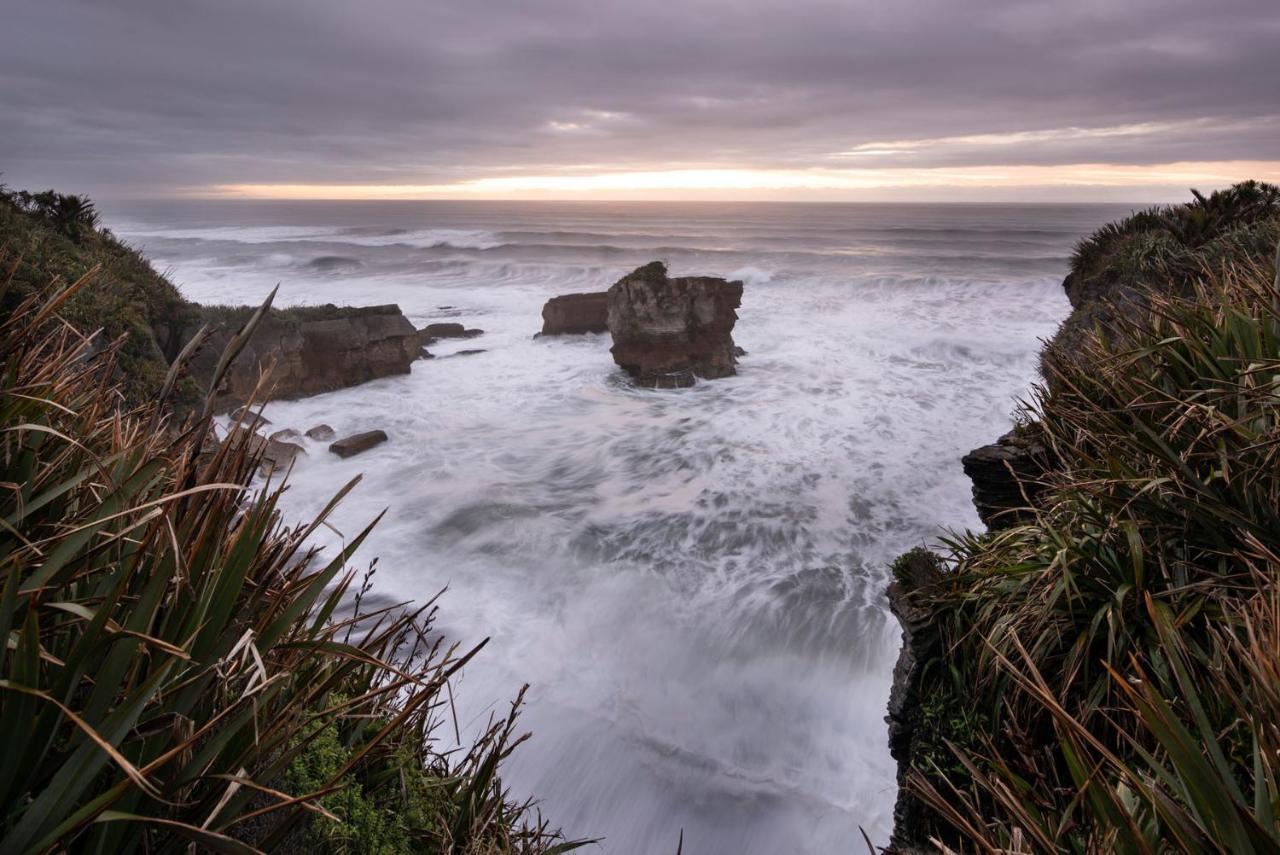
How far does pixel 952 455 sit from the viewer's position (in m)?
14.5

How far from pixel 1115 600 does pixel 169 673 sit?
4.06 m

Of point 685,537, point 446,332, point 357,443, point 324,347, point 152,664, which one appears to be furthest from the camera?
point 446,332

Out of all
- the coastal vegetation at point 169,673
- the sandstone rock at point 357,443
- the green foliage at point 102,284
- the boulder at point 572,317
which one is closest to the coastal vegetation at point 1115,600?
the coastal vegetation at point 169,673

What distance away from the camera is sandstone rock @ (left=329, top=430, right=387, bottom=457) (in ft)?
48.5

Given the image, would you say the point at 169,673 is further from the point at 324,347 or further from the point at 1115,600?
the point at 324,347

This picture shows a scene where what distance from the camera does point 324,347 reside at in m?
18.4

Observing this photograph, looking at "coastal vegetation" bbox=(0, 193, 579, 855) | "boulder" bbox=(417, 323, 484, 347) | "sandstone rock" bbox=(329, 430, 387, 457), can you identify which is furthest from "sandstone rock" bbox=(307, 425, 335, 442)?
"coastal vegetation" bbox=(0, 193, 579, 855)

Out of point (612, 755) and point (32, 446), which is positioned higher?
point (32, 446)

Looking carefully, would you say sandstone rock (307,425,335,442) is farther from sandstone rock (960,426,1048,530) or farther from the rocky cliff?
sandstone rock (960,426,1048,530)

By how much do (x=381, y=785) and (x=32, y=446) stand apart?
5.84ft

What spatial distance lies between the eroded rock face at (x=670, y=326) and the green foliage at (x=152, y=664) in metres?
17.7

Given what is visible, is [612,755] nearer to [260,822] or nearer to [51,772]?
[260,822]

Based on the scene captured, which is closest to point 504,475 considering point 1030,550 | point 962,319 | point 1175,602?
point 1030,550

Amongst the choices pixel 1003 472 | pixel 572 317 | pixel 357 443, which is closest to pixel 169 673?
pixel 1003 472
